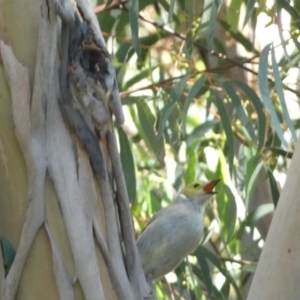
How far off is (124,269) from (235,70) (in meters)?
1.48

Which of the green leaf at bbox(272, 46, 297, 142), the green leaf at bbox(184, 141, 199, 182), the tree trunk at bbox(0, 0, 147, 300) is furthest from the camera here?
the green leaf at bbox(184, 141, 199, 182)

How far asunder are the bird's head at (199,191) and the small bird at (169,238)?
0.23ft

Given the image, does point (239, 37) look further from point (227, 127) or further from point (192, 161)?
point (227, 127)

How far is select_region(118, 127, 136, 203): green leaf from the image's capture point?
1.62m

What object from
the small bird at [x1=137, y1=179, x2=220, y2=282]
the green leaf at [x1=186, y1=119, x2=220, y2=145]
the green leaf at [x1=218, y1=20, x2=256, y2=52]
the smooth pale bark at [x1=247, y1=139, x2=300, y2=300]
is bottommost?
the smooth pale bark at [x1=247, y1=139, x2=300, y2=300]

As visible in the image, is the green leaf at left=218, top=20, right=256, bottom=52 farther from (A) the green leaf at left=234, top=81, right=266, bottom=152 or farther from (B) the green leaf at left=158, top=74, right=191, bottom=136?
(B) the green leaf at left=158, top=74, right=191, bottom=136

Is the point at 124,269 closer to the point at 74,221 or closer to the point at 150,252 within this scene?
the point at 74,221

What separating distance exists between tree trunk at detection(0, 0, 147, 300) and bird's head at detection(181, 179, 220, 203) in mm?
795

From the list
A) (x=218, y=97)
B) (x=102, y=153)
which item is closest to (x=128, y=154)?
(x=218, y=97)

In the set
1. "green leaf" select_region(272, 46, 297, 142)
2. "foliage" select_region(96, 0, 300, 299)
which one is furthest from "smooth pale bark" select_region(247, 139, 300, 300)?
"foliage" select_region(96, 0, 300, 299)

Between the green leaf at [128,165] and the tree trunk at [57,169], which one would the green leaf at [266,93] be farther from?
the green leaf at [128,165]

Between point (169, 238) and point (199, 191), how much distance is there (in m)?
0.33

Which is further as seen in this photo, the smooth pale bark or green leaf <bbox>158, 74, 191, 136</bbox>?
green leaf <bbox>158, 74, 191, 136</bbox>

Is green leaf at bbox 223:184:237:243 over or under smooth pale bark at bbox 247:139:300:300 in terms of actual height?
over
